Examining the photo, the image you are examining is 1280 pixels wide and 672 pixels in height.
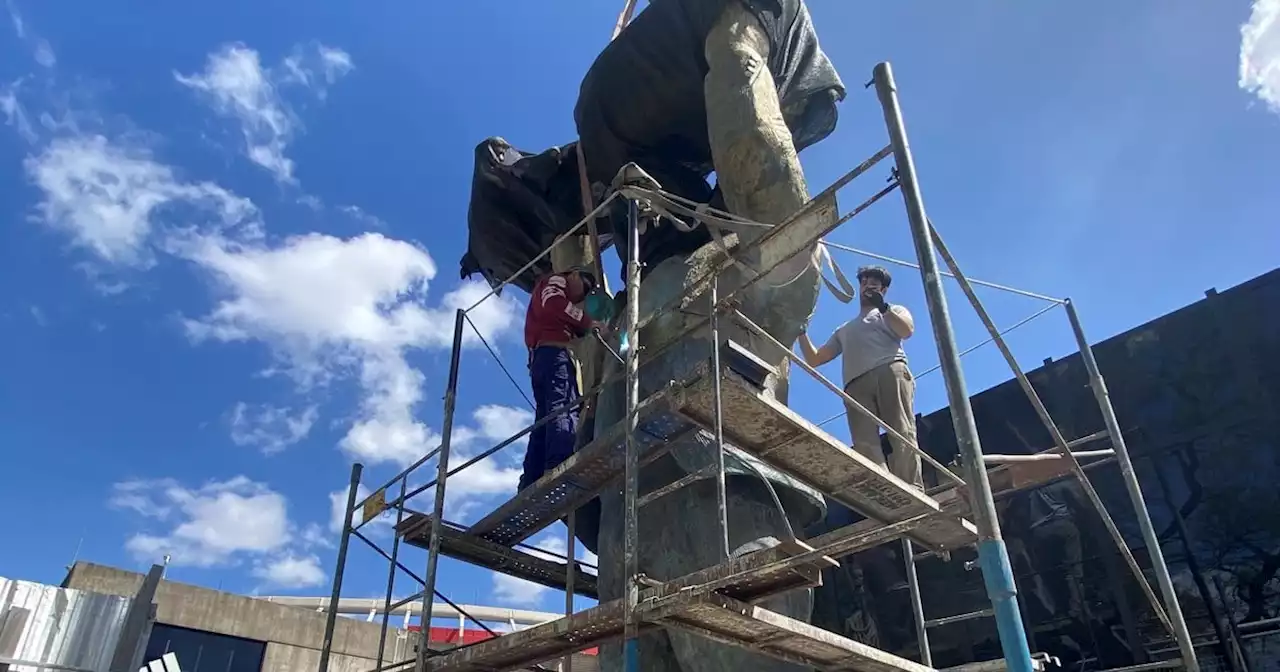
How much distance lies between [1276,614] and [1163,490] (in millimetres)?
1926

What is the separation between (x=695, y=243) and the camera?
10.8 metres

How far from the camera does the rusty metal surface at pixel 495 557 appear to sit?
8.85m

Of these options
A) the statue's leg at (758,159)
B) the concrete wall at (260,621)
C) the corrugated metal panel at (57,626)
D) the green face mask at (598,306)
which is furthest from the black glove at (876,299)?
the concrete wall at (260,621)

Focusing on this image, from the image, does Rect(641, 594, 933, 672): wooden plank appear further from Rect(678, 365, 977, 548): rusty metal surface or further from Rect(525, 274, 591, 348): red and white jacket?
Rect(525, 274, 591, 348): red and white jacket

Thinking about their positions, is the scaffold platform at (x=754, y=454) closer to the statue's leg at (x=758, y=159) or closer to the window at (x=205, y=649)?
the statue's leg at (x=758, y=159)

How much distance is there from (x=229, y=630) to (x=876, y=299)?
12.3 m

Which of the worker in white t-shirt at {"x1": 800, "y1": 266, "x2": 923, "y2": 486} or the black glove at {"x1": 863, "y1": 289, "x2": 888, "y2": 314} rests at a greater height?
the black glove at {"x1": 863, "y1": 289, "x2": 888, "y2": 314}

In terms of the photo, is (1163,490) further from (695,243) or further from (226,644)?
(226,644)

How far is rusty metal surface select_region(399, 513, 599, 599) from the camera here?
348 inches

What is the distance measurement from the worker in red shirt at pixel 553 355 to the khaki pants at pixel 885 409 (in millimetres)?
2981

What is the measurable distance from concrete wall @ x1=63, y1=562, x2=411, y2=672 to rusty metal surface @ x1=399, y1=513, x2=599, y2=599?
7209mm

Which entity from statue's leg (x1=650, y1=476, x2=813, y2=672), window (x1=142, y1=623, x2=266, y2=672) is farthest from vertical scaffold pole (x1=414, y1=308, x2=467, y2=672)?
window (x1=142, y1=623, x2=266, y2=672)

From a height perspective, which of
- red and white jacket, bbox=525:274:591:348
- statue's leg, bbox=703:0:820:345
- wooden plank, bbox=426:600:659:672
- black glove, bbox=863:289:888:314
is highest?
statue's leg, bbox=703:0:820:345

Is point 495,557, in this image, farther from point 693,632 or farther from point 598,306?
point 693,632
